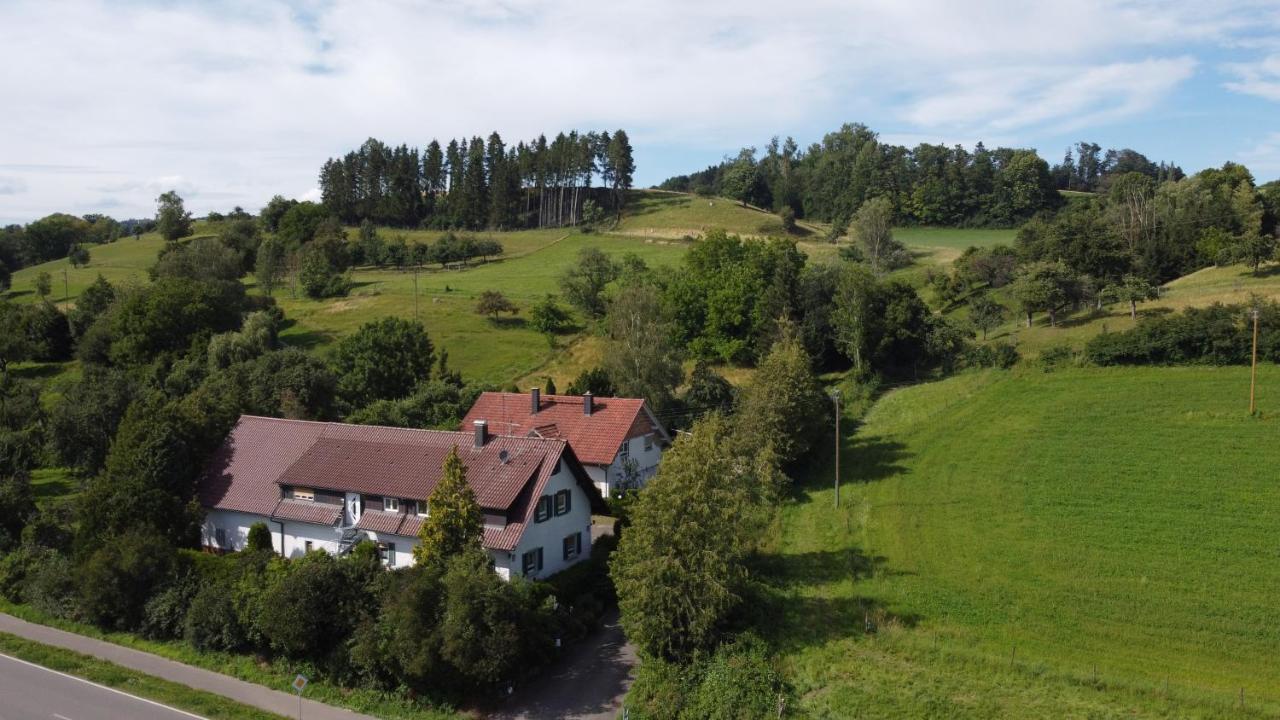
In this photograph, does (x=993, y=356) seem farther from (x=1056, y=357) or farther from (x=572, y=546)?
(x=572, y=546)

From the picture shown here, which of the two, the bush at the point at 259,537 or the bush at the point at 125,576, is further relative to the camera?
the bush at the point at 259,537

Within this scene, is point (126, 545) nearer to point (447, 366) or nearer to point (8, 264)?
point (447, 366)

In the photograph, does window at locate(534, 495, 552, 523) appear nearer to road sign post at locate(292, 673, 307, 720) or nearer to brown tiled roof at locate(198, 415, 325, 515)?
road sign post at locate(292, 673, 307, 720)

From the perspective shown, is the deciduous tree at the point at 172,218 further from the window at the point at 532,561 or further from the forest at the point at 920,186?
the window at the point at 532,561

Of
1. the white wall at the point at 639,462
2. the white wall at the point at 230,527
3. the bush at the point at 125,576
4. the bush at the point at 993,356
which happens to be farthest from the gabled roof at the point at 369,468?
the bush at the point at 993,356

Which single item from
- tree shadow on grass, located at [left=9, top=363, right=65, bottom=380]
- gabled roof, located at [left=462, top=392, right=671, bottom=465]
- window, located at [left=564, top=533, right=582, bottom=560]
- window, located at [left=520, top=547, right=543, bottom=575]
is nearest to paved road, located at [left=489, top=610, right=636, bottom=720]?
window, located at [left=520, top=547, right=543, bottom=575]
